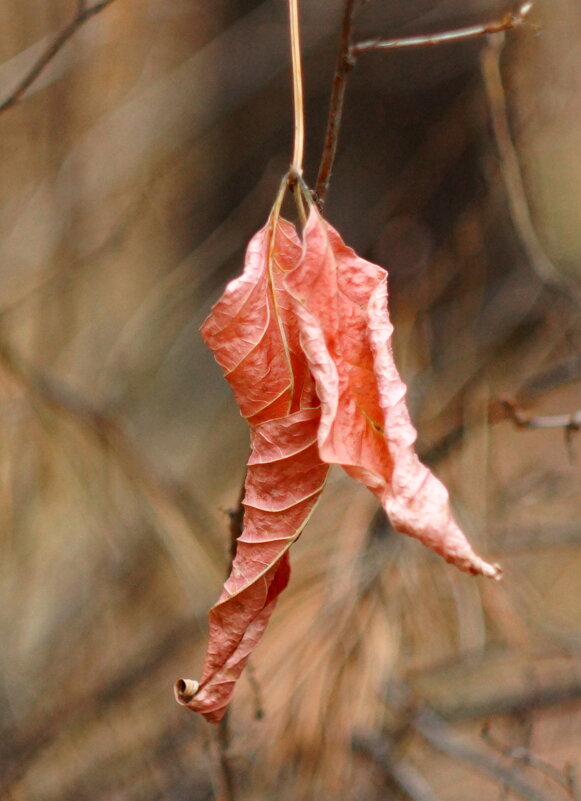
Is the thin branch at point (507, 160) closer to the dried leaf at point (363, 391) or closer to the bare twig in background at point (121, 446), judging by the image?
the bare twig in background at point (121, 446)

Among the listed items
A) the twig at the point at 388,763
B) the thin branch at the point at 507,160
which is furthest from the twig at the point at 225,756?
the thin branch at the point at 507,160

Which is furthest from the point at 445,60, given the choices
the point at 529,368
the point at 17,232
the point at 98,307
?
the point at 17,232

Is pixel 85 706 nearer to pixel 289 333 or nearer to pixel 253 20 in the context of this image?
pixel 289 333

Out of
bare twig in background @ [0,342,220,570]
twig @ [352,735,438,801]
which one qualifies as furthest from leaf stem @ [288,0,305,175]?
twig @ [352,735,438,801]

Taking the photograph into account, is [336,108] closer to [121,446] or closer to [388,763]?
[121,446]

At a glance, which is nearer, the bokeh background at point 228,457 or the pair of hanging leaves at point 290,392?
the pair of hanging leaves at point 290,392

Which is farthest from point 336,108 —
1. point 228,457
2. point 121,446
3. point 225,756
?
point 228,457
